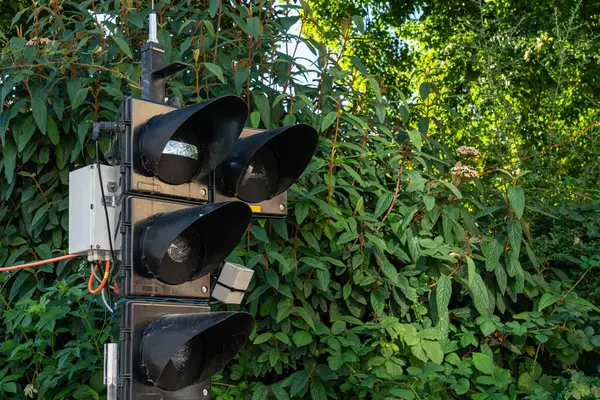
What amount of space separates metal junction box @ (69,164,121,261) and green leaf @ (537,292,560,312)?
2634 millimetres

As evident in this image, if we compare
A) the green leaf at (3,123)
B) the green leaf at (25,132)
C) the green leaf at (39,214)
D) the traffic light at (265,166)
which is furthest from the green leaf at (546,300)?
the green leaf at (3,123)

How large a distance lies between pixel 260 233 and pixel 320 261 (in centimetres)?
38

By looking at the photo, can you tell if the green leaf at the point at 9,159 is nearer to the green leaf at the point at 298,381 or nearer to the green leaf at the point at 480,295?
the green leaf at the point at 298,381

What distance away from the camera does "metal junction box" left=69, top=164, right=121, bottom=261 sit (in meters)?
3.21

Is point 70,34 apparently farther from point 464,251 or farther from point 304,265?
point 464,251

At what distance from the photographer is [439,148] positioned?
5.44 meters

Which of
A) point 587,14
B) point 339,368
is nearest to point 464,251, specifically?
point 339,368

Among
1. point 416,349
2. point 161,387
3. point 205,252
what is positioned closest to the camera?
point 161,387

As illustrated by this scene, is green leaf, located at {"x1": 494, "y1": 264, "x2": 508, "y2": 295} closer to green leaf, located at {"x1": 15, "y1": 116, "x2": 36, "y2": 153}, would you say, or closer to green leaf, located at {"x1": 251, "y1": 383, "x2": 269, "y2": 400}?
green leaf, located at {"x1": 251, "y1": 383, "x2": 269, "y2": 400}

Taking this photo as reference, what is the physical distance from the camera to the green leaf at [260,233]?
4.47 metres

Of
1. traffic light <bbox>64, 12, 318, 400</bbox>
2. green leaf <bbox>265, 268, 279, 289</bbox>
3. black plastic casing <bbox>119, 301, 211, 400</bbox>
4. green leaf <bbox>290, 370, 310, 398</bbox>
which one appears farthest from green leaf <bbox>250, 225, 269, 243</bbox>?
black plastic casing <bbox>119, 301, 211, 400</bbox>

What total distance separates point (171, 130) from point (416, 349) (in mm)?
2123

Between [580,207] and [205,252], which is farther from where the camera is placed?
[580,207]

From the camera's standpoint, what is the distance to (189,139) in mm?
3189
